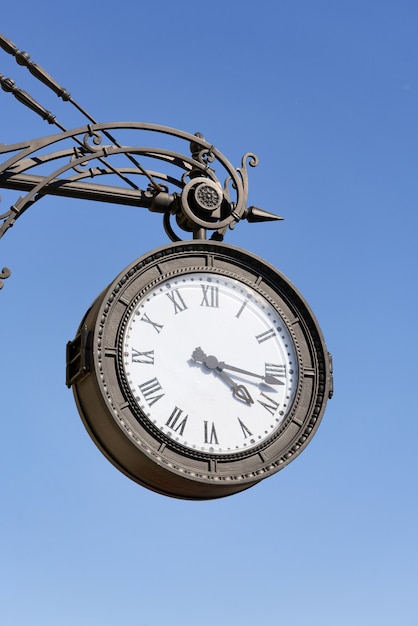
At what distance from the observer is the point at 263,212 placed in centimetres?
641

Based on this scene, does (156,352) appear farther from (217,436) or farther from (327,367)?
(327,367)

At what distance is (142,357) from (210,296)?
0.52m

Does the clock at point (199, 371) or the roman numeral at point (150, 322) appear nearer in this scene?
the clock at point (199, 371)

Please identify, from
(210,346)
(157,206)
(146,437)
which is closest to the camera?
(146,437)

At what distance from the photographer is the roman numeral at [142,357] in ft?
18.2

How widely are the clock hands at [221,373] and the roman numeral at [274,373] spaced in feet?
0.49

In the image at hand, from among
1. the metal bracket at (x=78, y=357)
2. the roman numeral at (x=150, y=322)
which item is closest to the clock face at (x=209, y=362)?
the roman numeral at (x=150, y=322)

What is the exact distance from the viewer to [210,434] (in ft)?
18.2

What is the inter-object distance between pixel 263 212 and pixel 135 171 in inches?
28.6

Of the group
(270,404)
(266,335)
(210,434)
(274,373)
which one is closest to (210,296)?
(266,335)

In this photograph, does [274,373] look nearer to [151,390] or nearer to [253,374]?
[253,374]

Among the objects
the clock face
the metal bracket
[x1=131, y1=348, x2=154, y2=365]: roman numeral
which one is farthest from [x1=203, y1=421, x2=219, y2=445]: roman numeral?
the metal bracket

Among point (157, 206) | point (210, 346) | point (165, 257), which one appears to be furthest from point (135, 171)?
point (210, 346)

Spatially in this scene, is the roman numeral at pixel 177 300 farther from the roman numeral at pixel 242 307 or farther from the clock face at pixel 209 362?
the roman numeral at pixel 242 307
